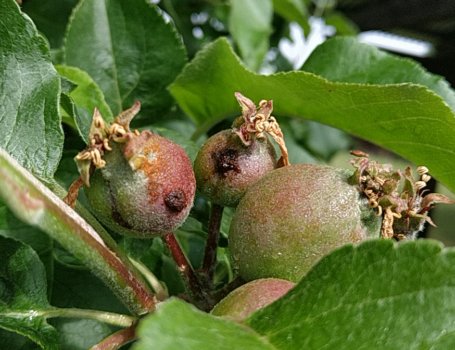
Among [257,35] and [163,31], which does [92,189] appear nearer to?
[163,31]

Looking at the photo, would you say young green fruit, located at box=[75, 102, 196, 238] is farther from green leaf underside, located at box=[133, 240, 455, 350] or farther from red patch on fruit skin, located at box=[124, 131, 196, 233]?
green leaf underside, located at box=[133, 240, 455, 350]

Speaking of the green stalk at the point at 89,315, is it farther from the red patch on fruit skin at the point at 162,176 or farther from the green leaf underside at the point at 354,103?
the green leaf underside at the point at 354,103

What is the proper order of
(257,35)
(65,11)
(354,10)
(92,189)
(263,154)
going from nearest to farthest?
(92,189)
(263,154)
(65,11)
(257,35)
(354,10)

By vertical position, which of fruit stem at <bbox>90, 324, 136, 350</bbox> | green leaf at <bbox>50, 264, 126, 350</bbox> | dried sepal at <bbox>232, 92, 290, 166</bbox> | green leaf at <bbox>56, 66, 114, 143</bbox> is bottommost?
green leaf at <bbox>50, 264, 126, 350</bbox>

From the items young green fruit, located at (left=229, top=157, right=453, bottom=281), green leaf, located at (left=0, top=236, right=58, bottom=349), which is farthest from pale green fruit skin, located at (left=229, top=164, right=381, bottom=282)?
green leaf, located at (left=0, top=236, right=58, bottom=349)

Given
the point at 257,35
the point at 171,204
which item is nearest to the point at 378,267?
the point at 171,204

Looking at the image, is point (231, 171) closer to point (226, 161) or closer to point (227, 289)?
point (226, 161)
